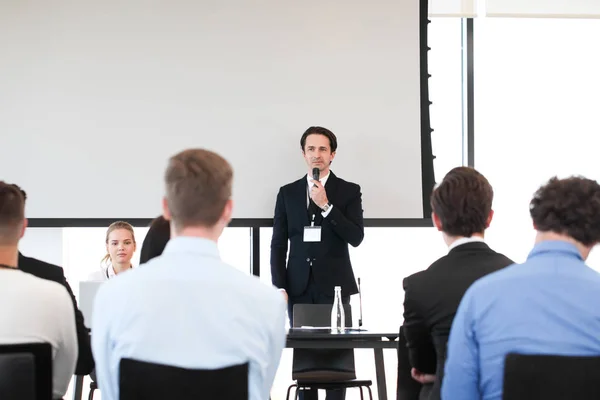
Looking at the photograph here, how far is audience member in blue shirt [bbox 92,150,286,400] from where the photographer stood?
70.4 inches

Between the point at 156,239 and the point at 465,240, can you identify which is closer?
the point at 465,240

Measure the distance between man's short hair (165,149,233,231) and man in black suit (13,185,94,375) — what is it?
993mm

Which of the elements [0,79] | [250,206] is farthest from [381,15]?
[0,79]

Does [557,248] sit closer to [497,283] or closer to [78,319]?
[497,283]

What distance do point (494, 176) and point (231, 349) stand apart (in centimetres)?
482

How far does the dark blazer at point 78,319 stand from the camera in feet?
8.89

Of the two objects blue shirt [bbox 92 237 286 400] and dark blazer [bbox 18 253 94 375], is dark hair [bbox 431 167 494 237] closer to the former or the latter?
blue shirt [bbox 92 237 286 400]

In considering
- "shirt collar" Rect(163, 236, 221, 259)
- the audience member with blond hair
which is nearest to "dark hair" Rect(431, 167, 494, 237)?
"shirt collar" Rect(163, 236, 221, 259)

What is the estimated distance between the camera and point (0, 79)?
5.36 meters

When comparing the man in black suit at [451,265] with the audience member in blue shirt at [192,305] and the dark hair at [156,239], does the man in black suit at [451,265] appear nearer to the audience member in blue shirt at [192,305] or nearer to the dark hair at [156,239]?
the audience member in blue shirt at [192,305]

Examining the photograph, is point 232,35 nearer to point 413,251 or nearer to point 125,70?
point 125,70

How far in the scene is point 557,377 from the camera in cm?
183

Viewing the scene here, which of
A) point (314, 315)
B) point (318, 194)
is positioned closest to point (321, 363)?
point (314, 315)

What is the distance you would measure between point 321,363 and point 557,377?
2.80m
